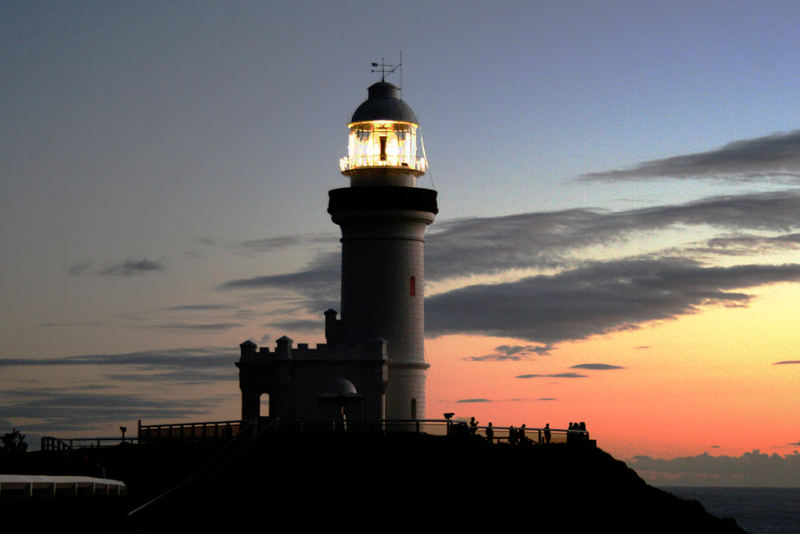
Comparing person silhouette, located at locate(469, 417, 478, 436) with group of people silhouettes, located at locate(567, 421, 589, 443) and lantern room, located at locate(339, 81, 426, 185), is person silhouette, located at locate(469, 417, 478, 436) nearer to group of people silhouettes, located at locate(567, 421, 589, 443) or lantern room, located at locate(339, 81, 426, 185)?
group of people silhouettes, located at locate(567, 421, 589, 443)

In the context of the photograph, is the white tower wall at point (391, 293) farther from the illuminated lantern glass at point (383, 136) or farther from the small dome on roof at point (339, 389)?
the small dome on roof at point (339, 389)

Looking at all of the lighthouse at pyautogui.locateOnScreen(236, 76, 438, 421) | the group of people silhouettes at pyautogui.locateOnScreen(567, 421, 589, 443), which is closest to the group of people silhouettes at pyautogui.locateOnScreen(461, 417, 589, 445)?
the group of people silhouettes at pyautogui.locateOnScreen(567, 421, 589, 443)

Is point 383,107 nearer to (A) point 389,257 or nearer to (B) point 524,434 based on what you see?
(A) point 389,257

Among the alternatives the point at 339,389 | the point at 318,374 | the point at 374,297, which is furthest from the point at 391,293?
the point at 339,389

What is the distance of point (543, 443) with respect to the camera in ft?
184

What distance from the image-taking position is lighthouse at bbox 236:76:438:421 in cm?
6506

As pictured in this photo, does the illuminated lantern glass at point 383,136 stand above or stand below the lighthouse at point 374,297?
above

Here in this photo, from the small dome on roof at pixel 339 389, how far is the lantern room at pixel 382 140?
37.9 ft

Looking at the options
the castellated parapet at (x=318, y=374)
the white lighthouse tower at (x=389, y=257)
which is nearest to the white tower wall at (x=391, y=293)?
the white lighthouse tower at (x=389, y=257)

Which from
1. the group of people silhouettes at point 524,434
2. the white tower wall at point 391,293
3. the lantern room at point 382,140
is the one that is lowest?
the group of people silhouettes at point 524,434

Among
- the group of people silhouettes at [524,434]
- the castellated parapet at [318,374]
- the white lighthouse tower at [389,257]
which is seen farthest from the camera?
the white lighthouse tower at [389,257]

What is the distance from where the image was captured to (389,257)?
67.8 metres

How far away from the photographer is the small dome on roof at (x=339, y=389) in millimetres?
61372

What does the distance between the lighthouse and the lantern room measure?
0.17ft
